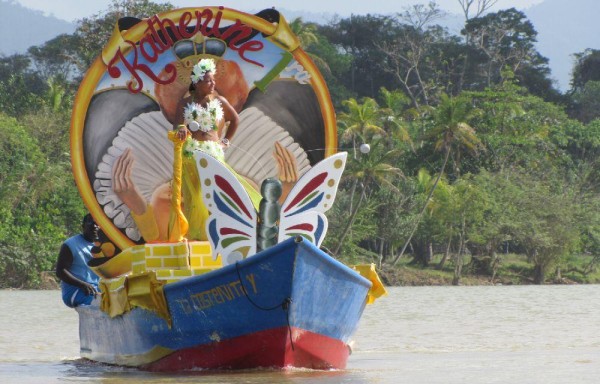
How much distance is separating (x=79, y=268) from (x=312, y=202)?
321 centimetres

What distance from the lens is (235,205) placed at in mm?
11180

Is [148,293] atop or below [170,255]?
below

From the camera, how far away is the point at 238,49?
45.6 ft

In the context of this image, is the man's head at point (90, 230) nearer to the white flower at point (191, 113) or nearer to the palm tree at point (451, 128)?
the white flower at point (191, 113)

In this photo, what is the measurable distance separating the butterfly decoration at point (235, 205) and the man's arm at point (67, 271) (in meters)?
2.59

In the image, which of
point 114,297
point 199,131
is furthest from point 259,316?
point 199,131

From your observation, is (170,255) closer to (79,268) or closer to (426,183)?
(79,268)

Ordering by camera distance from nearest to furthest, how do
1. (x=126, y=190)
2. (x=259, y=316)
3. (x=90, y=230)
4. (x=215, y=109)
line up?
(x=259, y=316), (x=215, y=109), (x=90, y=230), (x=126, y=190)

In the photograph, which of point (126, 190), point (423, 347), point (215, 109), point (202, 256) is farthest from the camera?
point (423, 347)

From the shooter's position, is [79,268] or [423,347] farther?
[423,347]

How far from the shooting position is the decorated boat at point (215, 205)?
10.9m

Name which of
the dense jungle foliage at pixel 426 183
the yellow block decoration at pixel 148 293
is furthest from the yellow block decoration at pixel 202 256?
the dense jungle foliage at pixel 426 183

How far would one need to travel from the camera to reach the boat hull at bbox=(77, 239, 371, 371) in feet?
34.6

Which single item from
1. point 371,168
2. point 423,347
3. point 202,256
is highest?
point 371,168
